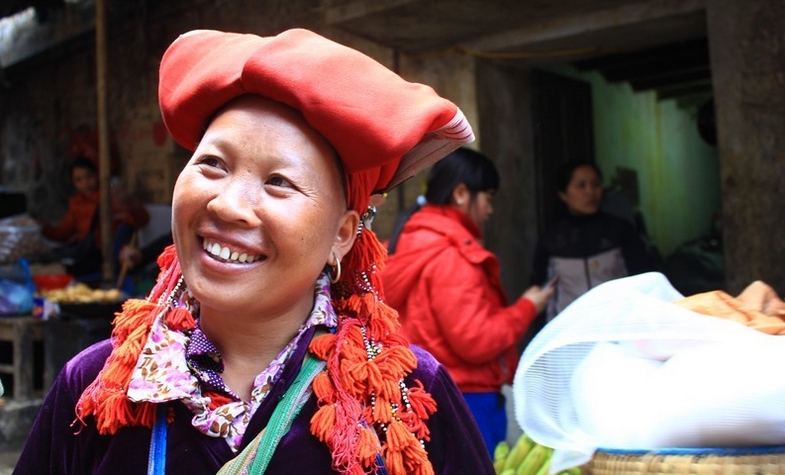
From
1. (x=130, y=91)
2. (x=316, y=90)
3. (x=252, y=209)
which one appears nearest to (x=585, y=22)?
(x=316, y=90)

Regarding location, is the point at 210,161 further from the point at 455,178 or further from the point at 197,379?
the point at 455,178

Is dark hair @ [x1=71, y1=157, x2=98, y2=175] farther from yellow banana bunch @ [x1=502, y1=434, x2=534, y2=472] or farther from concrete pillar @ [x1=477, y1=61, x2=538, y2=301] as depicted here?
yellow banana bunch @ [x1=502, y1=434, x2=534, y2=472]

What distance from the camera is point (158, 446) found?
1.32 m

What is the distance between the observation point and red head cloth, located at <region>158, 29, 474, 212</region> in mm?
1308

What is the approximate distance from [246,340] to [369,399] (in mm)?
259

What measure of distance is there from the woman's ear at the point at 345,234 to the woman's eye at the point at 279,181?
0.53 feet

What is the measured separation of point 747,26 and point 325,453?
319 centimetres

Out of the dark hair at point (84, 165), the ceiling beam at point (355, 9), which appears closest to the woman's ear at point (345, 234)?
the ceiling beam at point (355, 9)

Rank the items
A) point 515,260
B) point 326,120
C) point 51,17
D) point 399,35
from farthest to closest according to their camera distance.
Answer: point 51,17
point 515,260
point 399,35
point 326,120

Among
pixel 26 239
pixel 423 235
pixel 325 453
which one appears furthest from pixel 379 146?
pixel 26 239

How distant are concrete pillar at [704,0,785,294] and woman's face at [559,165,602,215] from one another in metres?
0.84

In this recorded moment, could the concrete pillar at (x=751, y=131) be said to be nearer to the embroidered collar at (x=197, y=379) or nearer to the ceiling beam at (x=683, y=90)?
the embroidered collar at (x=197, y=379)

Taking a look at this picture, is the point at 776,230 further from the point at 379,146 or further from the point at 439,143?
the point at 379,146

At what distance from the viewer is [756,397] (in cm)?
113
